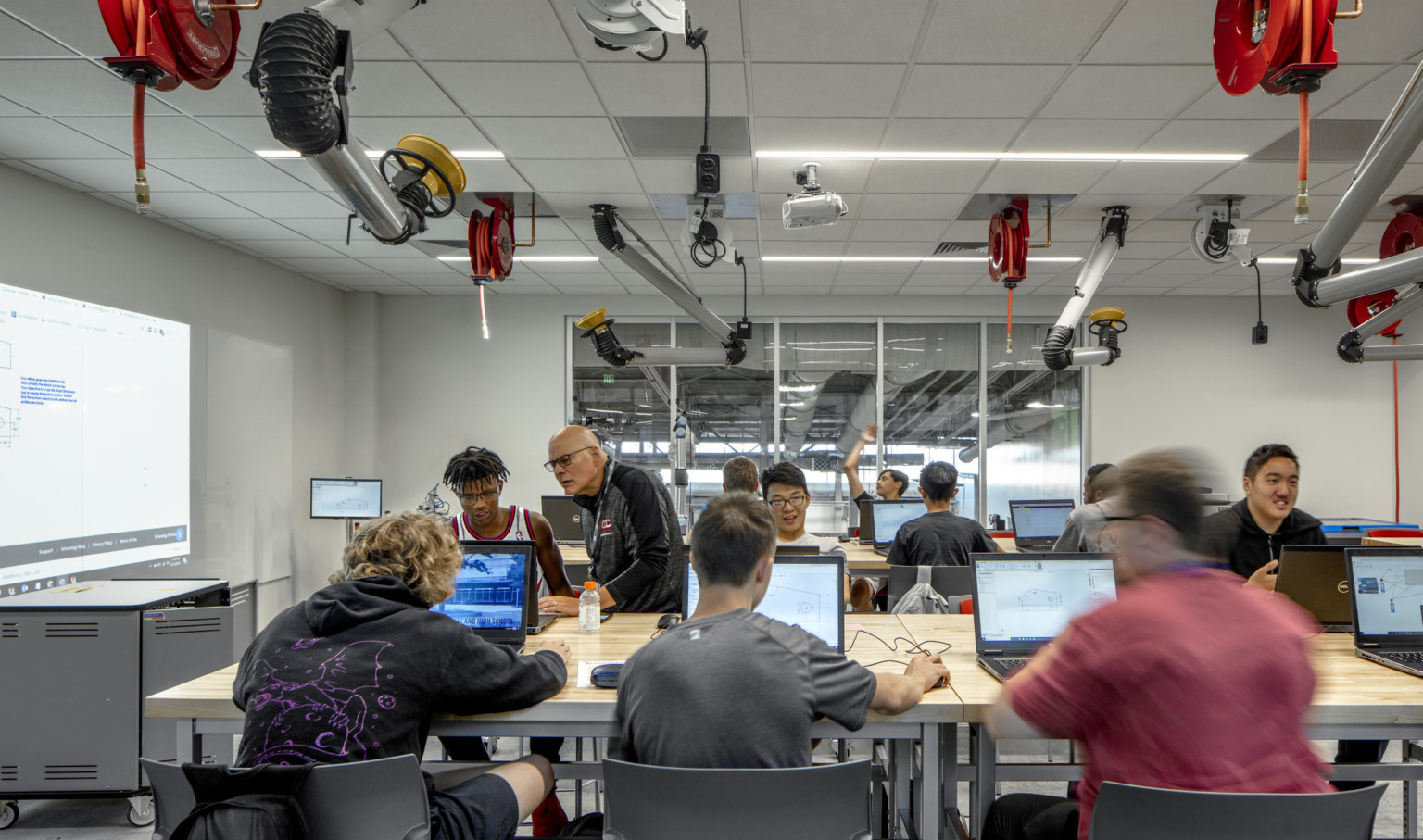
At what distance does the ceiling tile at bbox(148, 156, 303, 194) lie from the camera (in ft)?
13.2

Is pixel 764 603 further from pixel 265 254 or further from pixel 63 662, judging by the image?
pixel 265 254

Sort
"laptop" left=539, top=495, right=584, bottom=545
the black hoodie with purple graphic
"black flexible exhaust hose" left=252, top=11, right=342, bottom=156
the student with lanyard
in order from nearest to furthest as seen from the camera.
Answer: the student with lanyard → the black hoodie with purple graphic → "black flexible exhaust hose" left=252, top=11, right=342, bottom=156 → "laptop" left=539, top=495, right=584, bottom=545

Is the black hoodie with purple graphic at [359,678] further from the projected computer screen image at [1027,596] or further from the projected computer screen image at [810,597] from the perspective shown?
the projected computer screen image at [1027,596]

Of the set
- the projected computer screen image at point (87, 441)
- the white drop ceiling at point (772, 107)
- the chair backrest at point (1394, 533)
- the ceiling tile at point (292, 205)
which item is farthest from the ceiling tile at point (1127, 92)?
the projected computer screen image at point (87, 441)

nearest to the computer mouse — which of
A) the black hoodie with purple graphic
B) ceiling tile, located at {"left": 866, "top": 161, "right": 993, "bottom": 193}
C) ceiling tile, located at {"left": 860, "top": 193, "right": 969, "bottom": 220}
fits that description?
the black hoodie with purple graphic

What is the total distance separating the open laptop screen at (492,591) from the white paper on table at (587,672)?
0.33 m

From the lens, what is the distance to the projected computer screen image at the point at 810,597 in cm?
229

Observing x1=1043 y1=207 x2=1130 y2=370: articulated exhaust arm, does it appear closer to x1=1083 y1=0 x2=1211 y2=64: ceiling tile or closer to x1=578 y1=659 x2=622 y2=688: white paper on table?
x1=1083 y1=0 x2=1211 y2=64: ceiling tile

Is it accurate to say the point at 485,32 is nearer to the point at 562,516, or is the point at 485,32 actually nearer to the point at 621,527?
the point at 621,527

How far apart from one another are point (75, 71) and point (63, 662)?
2305 millimetres

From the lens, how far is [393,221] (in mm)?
2484

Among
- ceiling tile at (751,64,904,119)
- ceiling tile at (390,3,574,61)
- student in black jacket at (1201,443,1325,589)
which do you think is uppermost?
ceiling tile at (390,3,574,61)

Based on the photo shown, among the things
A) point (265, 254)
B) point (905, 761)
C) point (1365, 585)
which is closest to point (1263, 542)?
point (1365, 585)

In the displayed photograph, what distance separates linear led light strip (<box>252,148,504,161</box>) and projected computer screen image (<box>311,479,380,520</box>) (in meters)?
3.55
